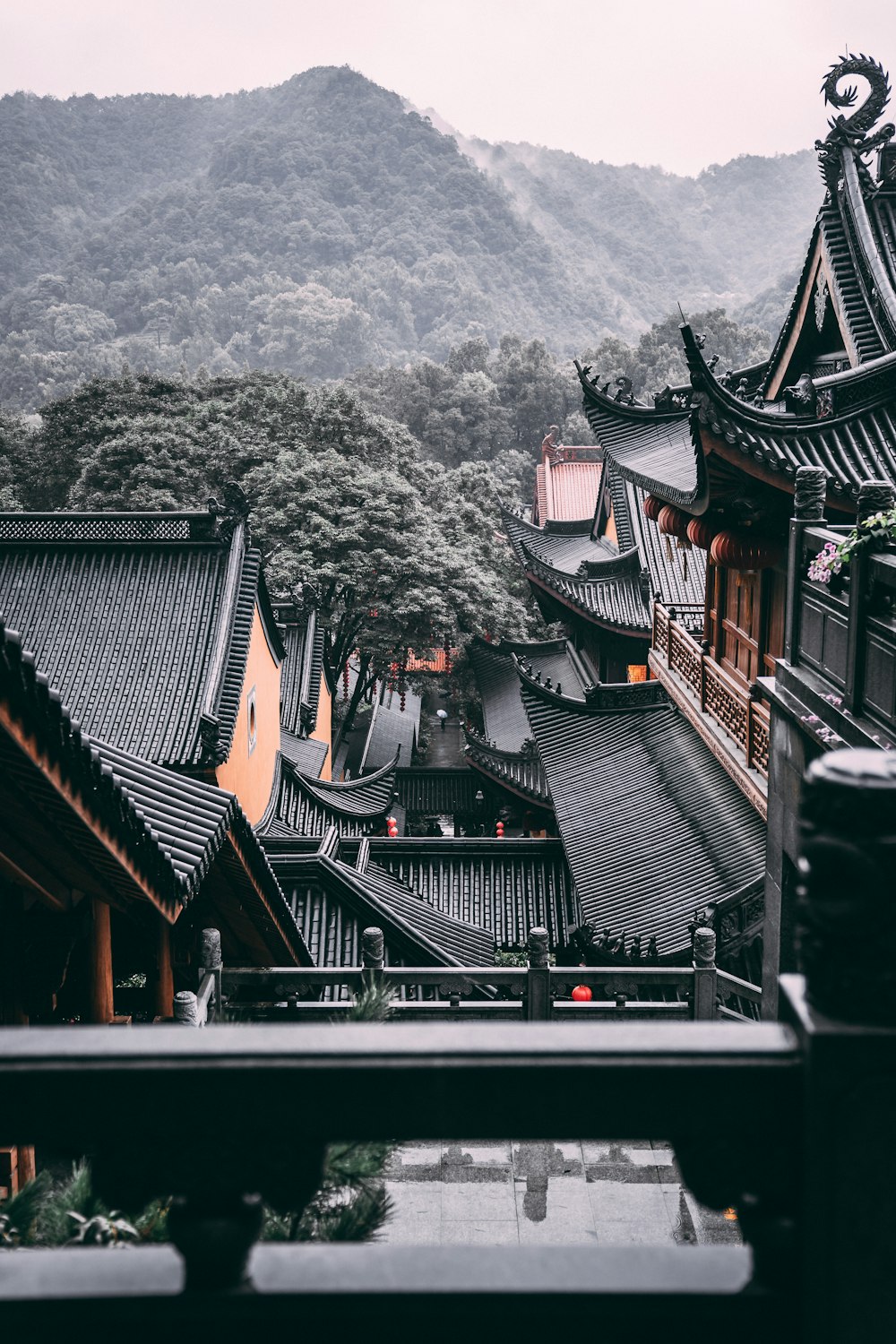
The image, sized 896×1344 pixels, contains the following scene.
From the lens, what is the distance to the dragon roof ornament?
1046cm

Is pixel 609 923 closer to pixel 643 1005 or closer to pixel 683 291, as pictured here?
pixel 643 1005

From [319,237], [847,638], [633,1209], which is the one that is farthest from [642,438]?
[319,237]

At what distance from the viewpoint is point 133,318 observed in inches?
3942

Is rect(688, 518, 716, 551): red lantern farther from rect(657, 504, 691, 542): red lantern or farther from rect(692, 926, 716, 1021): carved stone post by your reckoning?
rect(692, 926, 716, 1021): carved stone post

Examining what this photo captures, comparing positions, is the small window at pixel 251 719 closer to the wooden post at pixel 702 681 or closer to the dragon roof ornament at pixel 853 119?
the wooden post at pixel 702 681

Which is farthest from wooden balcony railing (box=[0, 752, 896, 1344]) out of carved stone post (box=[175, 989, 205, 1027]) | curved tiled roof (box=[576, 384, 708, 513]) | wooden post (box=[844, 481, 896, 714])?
curved tiled roof (box=[576, 384, 708, 513])

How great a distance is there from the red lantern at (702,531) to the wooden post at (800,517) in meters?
4.22

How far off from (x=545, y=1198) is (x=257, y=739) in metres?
9.86

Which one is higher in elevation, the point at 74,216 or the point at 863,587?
the point at 74,216

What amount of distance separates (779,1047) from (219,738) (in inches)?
507

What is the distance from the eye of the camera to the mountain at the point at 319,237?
312ft

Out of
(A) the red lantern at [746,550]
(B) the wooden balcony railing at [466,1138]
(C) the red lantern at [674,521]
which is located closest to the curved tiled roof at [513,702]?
(C) the red lantern at [674,521]

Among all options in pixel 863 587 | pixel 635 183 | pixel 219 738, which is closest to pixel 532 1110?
pixel 863 587

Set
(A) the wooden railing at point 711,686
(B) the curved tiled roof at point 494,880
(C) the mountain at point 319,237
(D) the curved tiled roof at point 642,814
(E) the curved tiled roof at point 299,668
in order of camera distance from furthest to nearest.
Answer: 1. (C) the mountain at point 319,237
2. (E) the curved tiled roof at point 299,668
3. (B) the curved tiled roof at point 494,880
4. (D) the curved tiled roof at point 642,814
5. (A) the wooden railing at point 711,686
